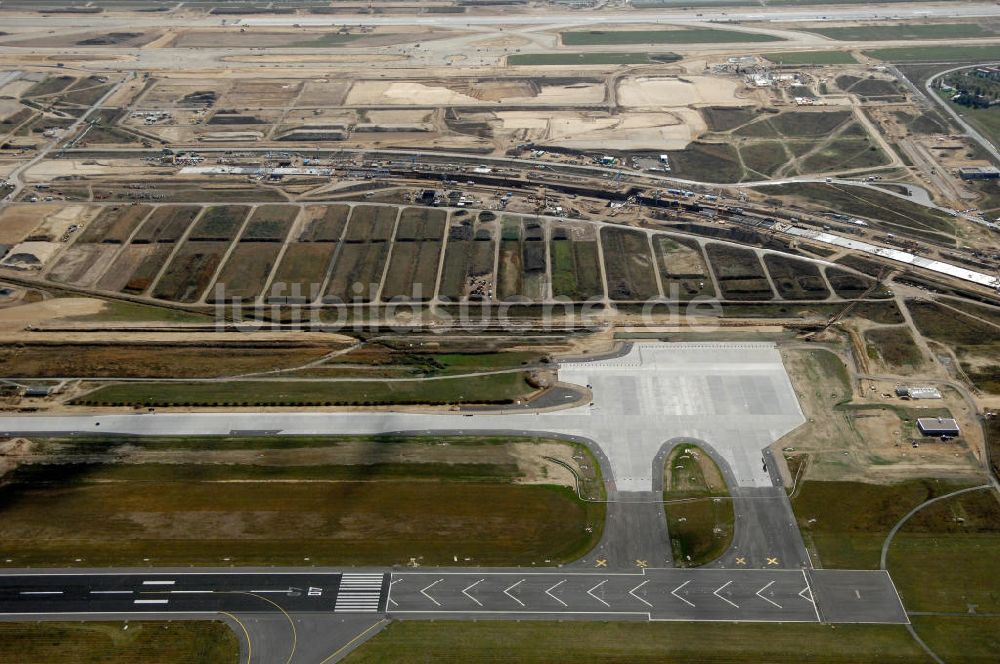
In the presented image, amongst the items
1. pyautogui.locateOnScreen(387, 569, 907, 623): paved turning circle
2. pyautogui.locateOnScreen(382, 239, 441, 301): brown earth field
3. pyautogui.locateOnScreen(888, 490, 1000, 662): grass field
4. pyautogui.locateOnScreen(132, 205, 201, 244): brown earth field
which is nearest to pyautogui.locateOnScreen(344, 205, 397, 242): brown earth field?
pyautogui.locateOnScreen(382, 239, 441, 301): brown earth field

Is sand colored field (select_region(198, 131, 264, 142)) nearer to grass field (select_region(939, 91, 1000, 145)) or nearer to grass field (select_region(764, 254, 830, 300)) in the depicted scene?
grass field (select_region(764, 254, 830, 300))

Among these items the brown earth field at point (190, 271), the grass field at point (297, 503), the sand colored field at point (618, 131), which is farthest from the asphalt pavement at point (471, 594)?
the sand colored field at point (618, 131)

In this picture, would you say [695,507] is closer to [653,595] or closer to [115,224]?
[653,595]

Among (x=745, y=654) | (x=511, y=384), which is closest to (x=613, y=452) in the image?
(x=511, y=384)

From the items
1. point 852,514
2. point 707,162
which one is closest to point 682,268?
point 707,162

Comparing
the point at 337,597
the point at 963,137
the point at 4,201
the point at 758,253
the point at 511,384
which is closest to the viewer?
the point at 337,597

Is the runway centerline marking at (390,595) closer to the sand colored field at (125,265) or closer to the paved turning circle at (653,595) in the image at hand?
the paved turning circle at (653,595)

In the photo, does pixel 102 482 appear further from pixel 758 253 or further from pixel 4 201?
pixel 758 253
